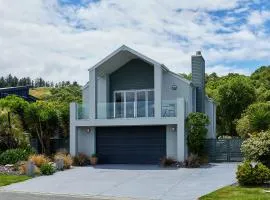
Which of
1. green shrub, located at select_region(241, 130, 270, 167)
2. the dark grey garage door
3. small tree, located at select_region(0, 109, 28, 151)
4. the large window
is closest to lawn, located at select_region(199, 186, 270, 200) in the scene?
green shrub, located at select_region(241, 130, 270, 167)

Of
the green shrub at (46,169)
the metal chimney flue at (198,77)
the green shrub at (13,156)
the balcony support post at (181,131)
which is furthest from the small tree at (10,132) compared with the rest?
the metal chimney flue at (198,77)

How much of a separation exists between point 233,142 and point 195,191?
39.1 ft

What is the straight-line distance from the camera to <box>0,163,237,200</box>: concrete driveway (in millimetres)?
17859

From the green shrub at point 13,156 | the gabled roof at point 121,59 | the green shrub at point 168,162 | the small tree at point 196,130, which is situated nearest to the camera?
the green shrub at point 13,156

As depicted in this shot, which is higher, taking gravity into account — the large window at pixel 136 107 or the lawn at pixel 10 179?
the large window at pixel 136 107

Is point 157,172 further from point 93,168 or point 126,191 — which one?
point 126,191

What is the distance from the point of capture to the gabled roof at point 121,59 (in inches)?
1174

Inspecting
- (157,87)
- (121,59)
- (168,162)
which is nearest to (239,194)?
(168,162)

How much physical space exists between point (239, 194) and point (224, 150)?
13.4 meters

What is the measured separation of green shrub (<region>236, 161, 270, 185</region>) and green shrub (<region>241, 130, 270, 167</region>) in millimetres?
1474

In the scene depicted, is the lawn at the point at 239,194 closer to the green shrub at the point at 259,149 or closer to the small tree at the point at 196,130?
the green shrub at the point at 259,149

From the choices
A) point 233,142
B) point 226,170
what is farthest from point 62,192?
point 233,142

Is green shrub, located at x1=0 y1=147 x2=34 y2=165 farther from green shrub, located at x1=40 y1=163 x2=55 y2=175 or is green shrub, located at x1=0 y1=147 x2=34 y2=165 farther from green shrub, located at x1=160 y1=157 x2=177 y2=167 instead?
green shrub, located at x1=160 y1=157 x2=177 y2=167

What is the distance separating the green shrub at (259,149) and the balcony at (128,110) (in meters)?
8.99
